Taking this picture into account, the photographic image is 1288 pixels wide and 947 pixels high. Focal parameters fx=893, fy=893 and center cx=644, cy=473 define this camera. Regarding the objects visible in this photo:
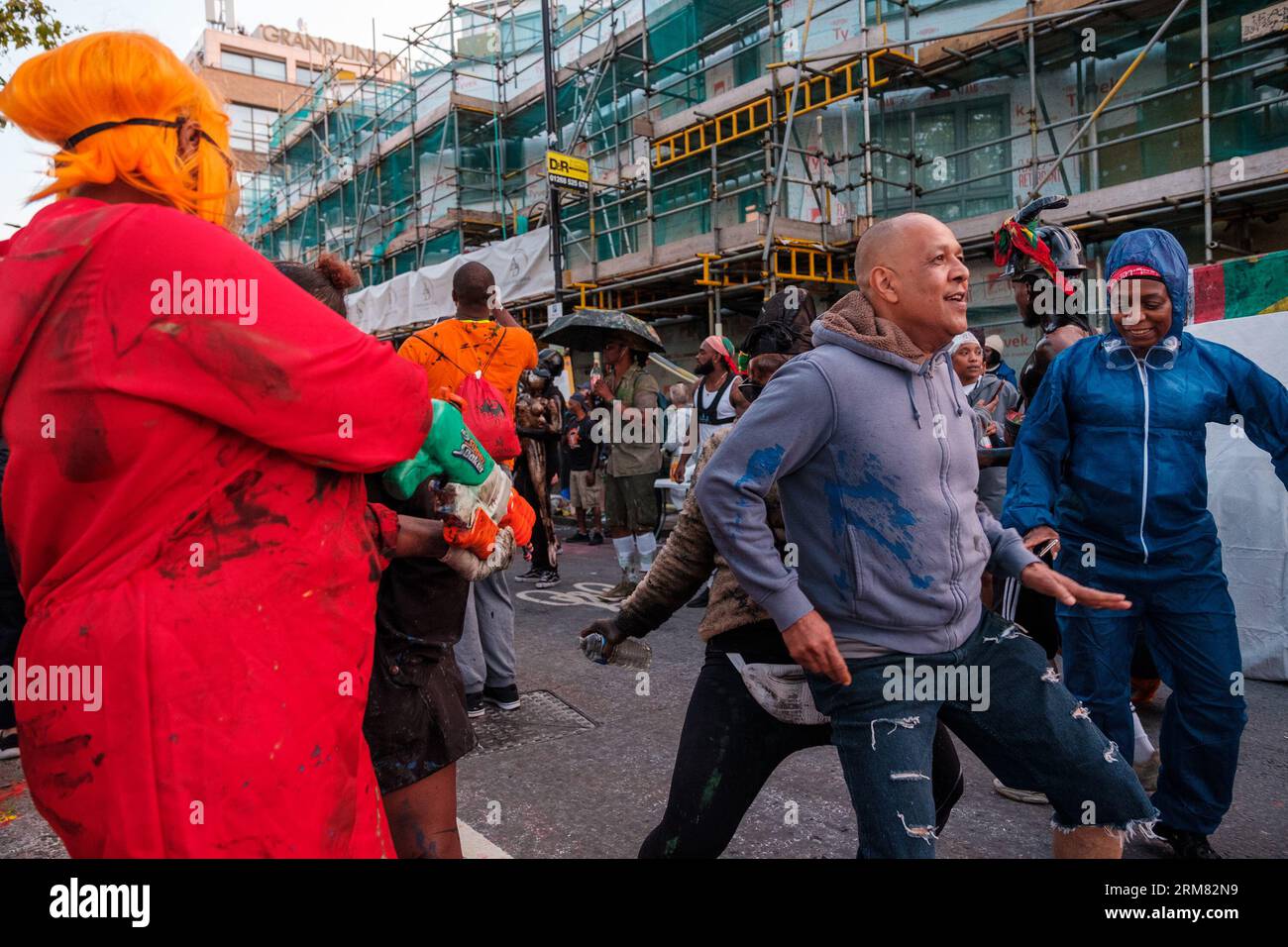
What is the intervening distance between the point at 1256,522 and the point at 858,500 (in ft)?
14.0

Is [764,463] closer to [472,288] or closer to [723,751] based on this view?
[723,751]

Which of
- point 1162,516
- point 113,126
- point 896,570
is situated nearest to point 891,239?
point 896,570

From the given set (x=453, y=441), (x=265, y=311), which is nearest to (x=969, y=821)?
(x=453, y=441)

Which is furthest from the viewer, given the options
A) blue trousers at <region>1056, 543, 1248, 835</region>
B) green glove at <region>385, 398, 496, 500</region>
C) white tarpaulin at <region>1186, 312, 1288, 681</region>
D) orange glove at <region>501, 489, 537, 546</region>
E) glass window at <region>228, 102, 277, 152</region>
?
glass window at <region>228, 102, 277, 152</region>

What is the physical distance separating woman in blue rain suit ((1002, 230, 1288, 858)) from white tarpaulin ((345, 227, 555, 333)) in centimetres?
1370

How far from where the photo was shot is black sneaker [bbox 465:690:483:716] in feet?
14.7

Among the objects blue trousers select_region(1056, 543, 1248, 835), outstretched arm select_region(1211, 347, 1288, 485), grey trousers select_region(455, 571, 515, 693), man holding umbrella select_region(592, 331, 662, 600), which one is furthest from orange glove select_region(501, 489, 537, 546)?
man holding umbrella select_region(592, 331, 662, 600)

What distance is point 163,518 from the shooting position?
129 centimetres

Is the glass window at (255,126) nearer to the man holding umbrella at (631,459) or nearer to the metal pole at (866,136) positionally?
the metal pole at (866,136)

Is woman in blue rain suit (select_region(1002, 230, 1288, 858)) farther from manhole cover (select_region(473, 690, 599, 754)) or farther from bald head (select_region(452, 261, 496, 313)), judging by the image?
bald head (select_region(452, 261, 496, 313))

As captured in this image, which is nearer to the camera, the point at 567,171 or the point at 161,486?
the point at 161,486
